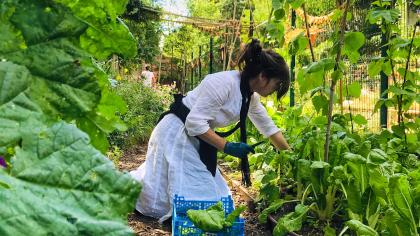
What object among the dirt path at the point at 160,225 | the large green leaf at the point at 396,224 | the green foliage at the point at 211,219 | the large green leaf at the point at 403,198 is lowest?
the dirt path at the point at 160,225

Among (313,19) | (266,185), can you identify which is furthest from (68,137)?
(313,19)

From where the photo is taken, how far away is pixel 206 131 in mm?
3404

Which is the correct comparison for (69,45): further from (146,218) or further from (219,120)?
(146,218)

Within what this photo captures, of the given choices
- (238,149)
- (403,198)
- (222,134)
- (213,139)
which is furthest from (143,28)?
(403,198)

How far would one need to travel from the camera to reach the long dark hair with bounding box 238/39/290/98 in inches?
129

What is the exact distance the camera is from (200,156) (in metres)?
3.74

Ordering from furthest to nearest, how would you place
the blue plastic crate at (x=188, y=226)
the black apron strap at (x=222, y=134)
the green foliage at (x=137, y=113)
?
the green foliage at (x=137, y=113), the black apron strap at (x=222, y=134), the blue plastic crate at (x=188, y=226)

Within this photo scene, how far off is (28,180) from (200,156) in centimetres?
333

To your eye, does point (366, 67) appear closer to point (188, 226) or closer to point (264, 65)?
point (264, 65)

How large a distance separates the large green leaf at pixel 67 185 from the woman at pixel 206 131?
290 centimetres

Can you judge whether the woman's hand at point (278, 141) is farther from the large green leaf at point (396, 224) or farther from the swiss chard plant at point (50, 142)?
the swiss chard plant at point (50, 142)

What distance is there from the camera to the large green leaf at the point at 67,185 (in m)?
0.38

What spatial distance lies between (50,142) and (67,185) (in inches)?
1.7

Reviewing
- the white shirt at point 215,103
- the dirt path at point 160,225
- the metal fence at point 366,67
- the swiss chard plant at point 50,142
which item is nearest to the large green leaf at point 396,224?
the dirt path at point 160,225
